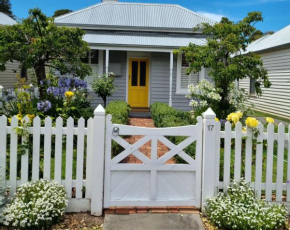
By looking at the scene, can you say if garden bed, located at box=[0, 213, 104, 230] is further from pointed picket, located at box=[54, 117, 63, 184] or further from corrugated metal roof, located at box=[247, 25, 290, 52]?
corrugated metal roof, located at box=[247, 25, 290, 52]

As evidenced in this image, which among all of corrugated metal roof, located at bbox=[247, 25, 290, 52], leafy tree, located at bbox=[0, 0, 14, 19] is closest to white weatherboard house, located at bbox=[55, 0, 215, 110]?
corrugated metal roof, located at bbox=[247, 25, 290, 52]

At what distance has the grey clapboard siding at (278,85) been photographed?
14.5 metres

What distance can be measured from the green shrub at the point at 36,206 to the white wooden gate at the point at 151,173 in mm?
622

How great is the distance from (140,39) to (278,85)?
7.26 metres

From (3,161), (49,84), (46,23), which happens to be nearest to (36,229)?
(3,161)

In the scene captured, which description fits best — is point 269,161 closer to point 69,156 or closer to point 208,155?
point 208,155

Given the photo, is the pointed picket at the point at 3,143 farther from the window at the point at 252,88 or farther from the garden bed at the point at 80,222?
the window at the point at 252,88

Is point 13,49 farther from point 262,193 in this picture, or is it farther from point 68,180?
point 262,193

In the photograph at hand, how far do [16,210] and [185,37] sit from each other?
12.6 m

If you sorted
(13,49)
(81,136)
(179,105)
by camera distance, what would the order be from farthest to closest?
(179,105), (13,49), (81,136)

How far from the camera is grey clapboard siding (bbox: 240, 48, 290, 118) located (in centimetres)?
1450

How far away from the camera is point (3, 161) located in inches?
157

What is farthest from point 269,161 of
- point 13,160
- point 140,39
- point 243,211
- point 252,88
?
point 252,88

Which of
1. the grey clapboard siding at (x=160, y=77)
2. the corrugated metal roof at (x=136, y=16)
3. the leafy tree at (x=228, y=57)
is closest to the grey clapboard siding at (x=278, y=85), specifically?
the corrugated metal roof at (x=136, y=16)
